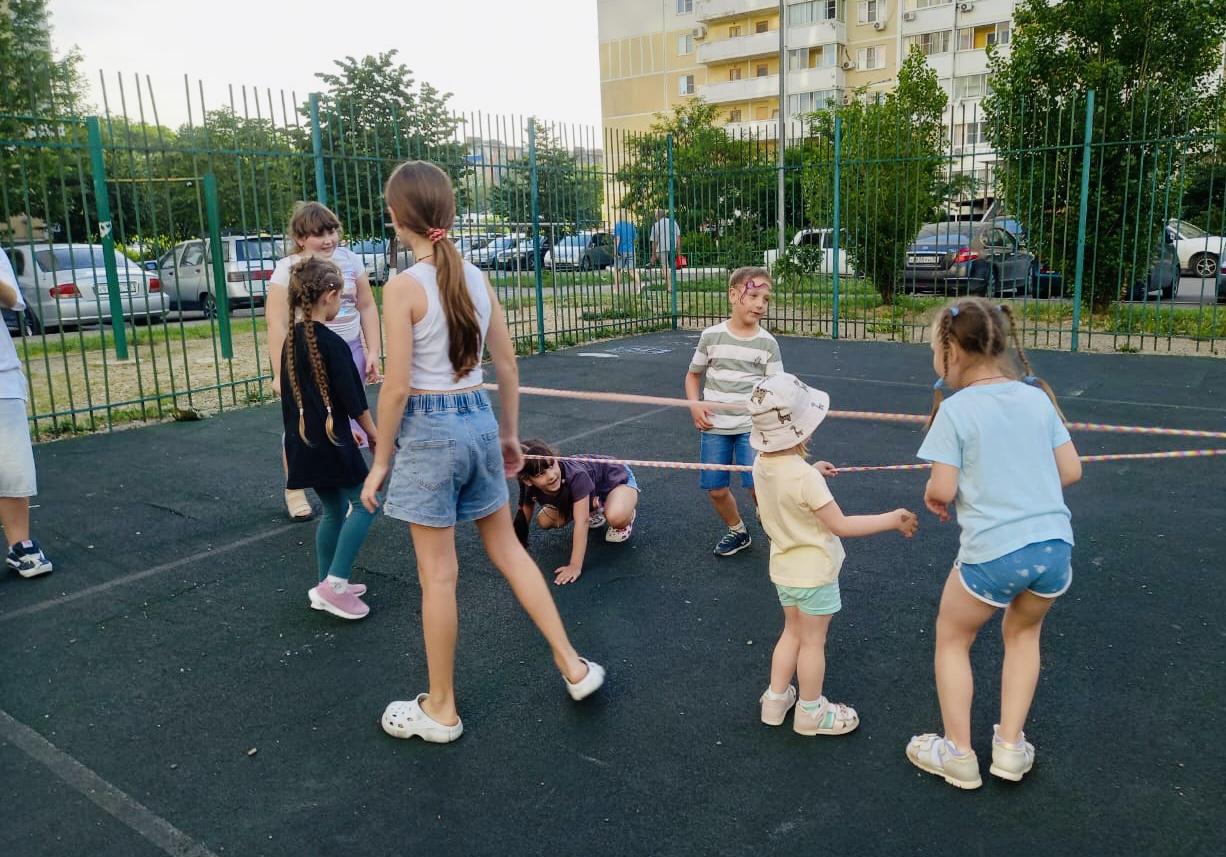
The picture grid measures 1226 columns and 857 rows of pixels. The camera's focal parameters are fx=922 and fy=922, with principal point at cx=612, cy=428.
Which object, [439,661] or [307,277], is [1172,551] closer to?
[439,661]

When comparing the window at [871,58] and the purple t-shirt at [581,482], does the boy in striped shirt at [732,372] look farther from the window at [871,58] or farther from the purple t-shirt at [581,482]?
the window at [871,58]

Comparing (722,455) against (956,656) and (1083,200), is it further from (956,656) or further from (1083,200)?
(1083,200)

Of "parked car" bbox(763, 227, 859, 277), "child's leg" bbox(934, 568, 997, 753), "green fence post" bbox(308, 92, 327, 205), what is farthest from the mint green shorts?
"parked car" bbox(763, 227, 859, 277)

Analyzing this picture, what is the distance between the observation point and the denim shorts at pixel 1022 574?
2.51 metres

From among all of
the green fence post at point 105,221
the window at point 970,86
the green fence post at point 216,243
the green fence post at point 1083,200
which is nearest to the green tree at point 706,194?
the green fence post at point 1083,200

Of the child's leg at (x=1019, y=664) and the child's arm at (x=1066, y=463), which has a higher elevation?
the child's arm at (x=1066, y=463)

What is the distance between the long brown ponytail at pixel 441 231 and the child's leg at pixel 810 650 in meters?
1.35

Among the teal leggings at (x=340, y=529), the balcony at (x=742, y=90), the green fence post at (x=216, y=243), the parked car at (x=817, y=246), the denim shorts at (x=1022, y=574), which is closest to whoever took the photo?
the denim shorts at (x=1022, y=574)

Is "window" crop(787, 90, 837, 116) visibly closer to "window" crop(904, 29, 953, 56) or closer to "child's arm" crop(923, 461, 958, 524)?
"window" crop(904, 29, 953, 56)

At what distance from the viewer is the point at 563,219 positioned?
41.5ft

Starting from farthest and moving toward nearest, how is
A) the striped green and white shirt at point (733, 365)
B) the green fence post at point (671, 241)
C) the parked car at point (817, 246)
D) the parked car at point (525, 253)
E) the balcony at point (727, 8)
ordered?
the balcony at point (727, 8) → the parked car at point (817, 246) → the green fence post at point (671, 241) → the parked car at point (525, 253) → the striped green and white shirt at point (733, 365)

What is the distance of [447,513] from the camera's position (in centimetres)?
290

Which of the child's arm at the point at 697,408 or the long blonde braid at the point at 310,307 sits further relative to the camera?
the child's arm at the point at 697,408

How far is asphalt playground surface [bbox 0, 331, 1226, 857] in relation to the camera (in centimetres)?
258
